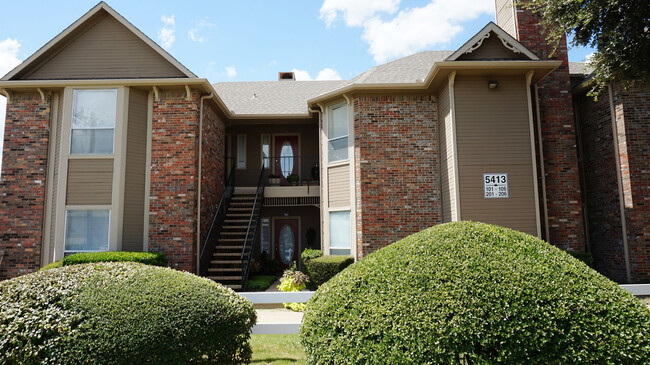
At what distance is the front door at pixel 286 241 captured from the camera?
15.2 m

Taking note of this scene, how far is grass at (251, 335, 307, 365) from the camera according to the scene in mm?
5113

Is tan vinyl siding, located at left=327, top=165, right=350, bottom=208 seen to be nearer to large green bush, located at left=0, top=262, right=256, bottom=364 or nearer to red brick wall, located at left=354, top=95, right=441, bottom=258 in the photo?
red brick wall, located at left=354, top=95, right=441, bottom=258

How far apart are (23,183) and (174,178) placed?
421cm

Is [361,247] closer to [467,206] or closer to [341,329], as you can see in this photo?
[467,206]

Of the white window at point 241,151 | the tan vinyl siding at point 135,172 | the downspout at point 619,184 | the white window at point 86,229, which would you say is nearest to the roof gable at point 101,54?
the tan vinyl siding at point 135,172

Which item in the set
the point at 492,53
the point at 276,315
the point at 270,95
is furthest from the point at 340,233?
the point at 270,95

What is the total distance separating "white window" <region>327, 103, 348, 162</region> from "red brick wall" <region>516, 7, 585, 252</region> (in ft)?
18.7

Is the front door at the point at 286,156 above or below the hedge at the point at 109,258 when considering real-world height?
above

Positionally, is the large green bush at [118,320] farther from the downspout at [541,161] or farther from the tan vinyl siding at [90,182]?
the downspout at [541,161]

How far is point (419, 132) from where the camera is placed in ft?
36.8

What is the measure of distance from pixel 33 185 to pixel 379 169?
9790mm

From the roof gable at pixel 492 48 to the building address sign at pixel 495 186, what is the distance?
320cm

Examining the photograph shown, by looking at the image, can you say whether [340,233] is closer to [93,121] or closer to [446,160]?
[446,160]

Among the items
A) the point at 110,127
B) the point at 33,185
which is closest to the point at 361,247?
the point at 110,127
